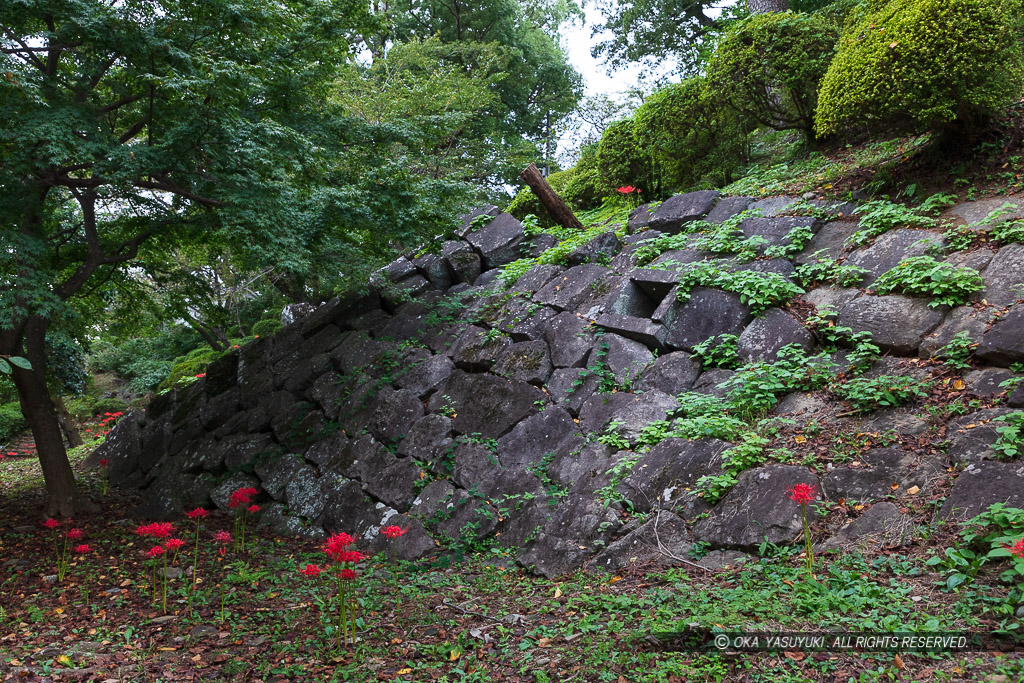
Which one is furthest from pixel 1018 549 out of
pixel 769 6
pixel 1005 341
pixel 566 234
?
pixel 769 6

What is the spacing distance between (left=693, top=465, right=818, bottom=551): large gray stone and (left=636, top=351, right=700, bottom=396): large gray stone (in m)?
1.36

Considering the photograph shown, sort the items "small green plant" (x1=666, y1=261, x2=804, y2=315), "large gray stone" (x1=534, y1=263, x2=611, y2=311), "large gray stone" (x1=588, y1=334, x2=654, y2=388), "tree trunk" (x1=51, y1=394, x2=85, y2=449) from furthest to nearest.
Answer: "tree trunk" (x1=51, y1=394, x2=85, y2=449) < "large gray stone" (x1=534, y1=263, x2=611, y2=311) < "large gray stone" (x1=588, y1=334, x2=654, y2=388) < "small green plant" (x1=666, y1=261, x2=804, y2=315)

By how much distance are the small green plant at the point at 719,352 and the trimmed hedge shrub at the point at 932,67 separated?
248 cm

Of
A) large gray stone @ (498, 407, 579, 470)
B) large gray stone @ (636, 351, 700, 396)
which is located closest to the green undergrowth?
large gray stone @ (636, 351, 700, 396)

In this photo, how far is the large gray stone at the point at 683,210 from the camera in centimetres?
723

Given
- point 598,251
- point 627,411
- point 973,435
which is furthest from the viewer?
point 598,251

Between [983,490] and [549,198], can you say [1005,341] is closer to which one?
[983,490]

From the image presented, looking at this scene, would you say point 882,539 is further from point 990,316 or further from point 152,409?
point 152,409

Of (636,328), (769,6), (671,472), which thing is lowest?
(671,472)

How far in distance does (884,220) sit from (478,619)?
16.7ft

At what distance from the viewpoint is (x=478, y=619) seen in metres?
4.25

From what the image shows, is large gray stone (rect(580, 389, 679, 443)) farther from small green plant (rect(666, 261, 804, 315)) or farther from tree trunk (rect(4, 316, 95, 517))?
tree trunk (rect(4, 316, 95, 517))

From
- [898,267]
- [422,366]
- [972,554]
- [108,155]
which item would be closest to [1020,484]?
[972,554]

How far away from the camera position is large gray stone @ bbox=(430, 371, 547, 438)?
6340 mm
